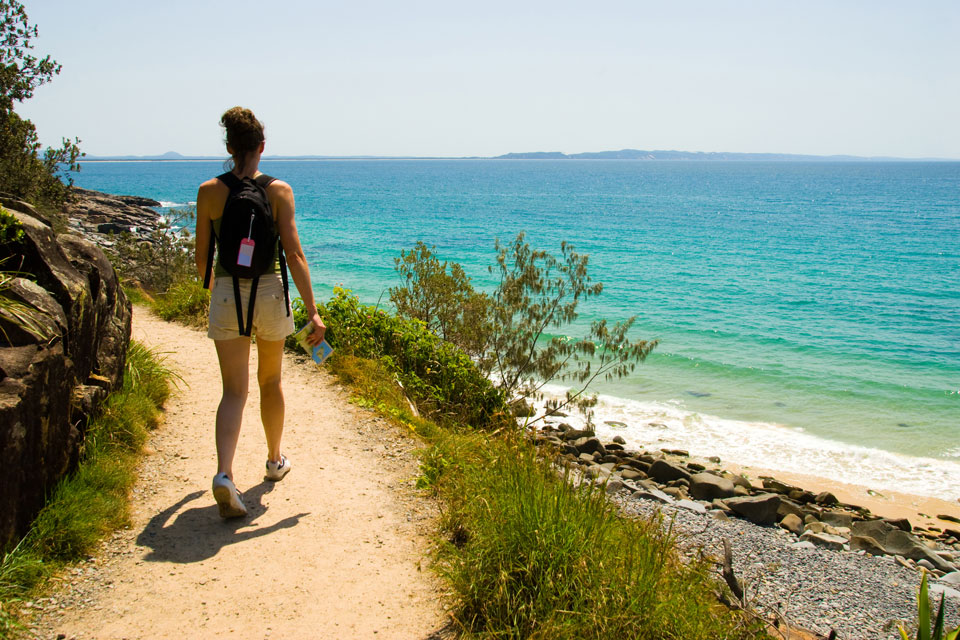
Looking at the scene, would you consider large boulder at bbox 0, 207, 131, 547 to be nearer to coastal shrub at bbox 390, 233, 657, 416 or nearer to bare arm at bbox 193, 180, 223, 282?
bare arm at bbox 193, 180, 223, 282

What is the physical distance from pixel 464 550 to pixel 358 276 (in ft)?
89.5

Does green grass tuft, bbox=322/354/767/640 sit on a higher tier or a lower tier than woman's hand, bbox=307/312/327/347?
lower

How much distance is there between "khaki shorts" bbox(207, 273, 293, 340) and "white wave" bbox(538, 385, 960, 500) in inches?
389

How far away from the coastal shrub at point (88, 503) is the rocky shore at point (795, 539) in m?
2.96

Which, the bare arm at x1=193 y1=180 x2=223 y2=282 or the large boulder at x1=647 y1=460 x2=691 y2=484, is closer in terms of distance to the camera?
the bare arm at x1=193 y1=180 x2=223 y2=282

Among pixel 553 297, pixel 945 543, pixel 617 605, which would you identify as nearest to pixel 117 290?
pixel 617 605

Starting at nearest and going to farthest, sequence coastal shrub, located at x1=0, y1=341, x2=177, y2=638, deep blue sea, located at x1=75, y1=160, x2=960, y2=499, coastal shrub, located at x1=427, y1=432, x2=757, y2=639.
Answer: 1. coastal shrub, located at x1=427, y1=432, x2=757, y2=639
2. coastal shrub, located at x1=0, y1=341, x2=177, y2=638
3. deep blue sea, located at x1=75, y1=160, x2=960, y2=499

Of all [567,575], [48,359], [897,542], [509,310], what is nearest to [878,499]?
[897,542]

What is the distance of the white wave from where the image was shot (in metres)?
11.9

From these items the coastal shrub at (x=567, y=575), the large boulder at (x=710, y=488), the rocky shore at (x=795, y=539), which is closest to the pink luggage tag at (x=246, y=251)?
the coastal shrub at (x=567, y=575)

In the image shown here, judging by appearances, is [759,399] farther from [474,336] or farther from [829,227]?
[829,227]

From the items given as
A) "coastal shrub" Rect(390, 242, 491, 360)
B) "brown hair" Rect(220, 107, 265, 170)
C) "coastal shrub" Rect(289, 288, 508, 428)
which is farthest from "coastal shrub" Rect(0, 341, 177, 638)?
"coastal shrub" Rect(390, 242, 491, 360)

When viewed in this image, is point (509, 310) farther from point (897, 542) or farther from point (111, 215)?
point (111, 215)

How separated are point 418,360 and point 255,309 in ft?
→ 16.0
